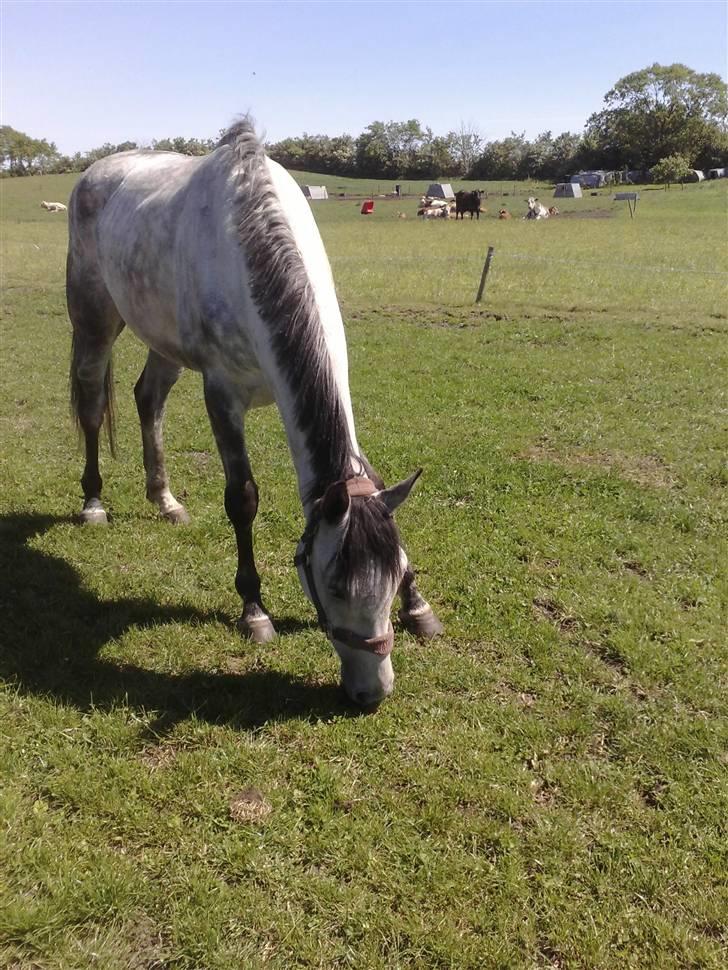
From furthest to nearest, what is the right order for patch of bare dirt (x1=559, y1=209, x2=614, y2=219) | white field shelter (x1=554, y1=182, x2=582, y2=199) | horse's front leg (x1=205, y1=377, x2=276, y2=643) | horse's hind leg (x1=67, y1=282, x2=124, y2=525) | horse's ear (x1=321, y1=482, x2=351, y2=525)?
white field shelter (x1=554, y1=182, x2=582, y2=199) < patch of bare dirt (x1=559, y1=209, x2=614, y2=219) < horse's hind leg (x1=67, y1=282, x2=124, y2=525) < horse's front leg (x1=205, y1=377, x2=276, y2=643) < horse's ear (x1=321, y1=482, x2=351, y2=525)

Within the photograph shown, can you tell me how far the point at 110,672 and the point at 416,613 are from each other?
187cm

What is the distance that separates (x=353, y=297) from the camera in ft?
53.7

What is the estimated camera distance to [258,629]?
167 inches

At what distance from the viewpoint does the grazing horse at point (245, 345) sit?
3.19m

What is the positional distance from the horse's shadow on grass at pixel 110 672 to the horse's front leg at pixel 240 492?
0.21 meters

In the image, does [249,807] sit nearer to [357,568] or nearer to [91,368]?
[357,568]

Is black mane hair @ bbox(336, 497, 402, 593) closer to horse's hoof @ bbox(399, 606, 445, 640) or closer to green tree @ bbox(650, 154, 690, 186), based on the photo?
horse's hoof @ bbox(399, 606, 445, 640)

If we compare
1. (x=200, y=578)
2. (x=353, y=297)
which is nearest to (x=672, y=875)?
(x=200, y=578)

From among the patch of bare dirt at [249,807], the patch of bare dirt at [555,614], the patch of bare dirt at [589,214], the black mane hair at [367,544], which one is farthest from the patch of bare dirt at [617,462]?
the patch of bare dirt at [589,214]

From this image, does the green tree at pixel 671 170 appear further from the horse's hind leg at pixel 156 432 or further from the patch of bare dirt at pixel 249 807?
the patch of bare dirt at pixel 249 807

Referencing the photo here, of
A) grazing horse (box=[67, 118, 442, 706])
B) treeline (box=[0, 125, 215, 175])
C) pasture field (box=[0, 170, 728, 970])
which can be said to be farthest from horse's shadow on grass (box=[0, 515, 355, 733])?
treeline (box=[0, 125, 215, 175])

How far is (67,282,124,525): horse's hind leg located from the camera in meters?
5.66

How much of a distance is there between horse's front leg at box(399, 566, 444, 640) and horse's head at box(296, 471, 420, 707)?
0.90 metres

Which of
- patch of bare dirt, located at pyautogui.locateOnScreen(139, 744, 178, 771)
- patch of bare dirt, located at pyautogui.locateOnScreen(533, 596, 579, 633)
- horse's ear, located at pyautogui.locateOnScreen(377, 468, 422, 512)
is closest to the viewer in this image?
horse's ear, located at pyautogui.locateOnScreen(377, 468, 422, 512)
